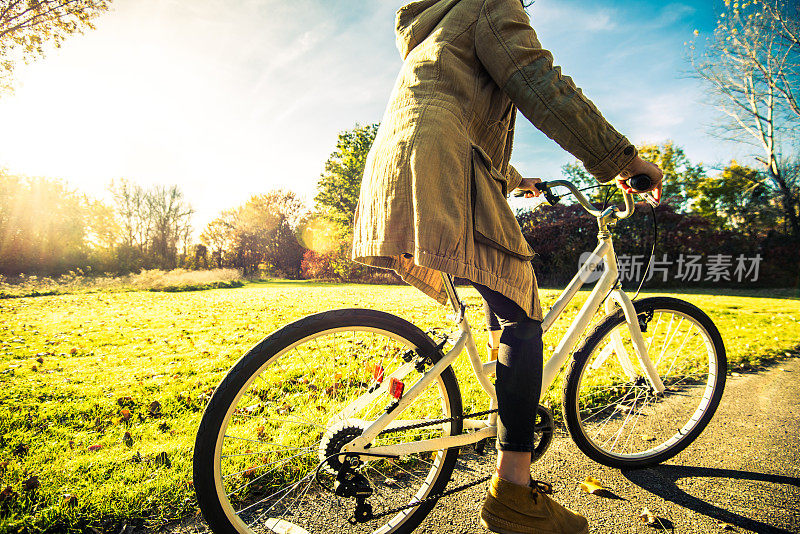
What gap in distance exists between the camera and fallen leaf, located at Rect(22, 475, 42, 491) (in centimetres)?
177

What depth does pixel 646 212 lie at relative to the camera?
13367 mm

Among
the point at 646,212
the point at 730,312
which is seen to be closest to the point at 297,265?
the point at 646,212

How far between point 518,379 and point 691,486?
131 cm

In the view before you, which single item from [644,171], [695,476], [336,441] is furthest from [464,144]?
[695,476]

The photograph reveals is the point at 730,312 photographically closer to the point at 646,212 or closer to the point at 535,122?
the point at 646,212

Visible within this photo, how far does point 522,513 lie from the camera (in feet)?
4.65

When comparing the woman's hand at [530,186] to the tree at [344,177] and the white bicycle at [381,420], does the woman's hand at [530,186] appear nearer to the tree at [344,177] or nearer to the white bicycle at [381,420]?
the white bicycle at [381,420]

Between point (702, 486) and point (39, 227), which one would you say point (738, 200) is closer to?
point (702, 486)

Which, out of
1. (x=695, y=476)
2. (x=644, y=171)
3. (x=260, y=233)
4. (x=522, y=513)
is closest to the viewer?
(x=522, y=513)

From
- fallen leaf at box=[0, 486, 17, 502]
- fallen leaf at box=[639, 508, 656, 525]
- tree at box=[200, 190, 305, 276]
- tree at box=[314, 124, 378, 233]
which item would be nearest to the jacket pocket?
fallen leaf at box=[639, 508, 656, 525]

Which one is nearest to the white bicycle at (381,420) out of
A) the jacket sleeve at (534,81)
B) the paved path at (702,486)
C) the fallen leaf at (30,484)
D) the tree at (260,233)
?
the paved path at (702,486)

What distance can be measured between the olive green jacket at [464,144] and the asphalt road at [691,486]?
104 cm

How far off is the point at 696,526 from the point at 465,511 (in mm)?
1002

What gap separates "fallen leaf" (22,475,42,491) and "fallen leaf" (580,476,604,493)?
271 centimetres
